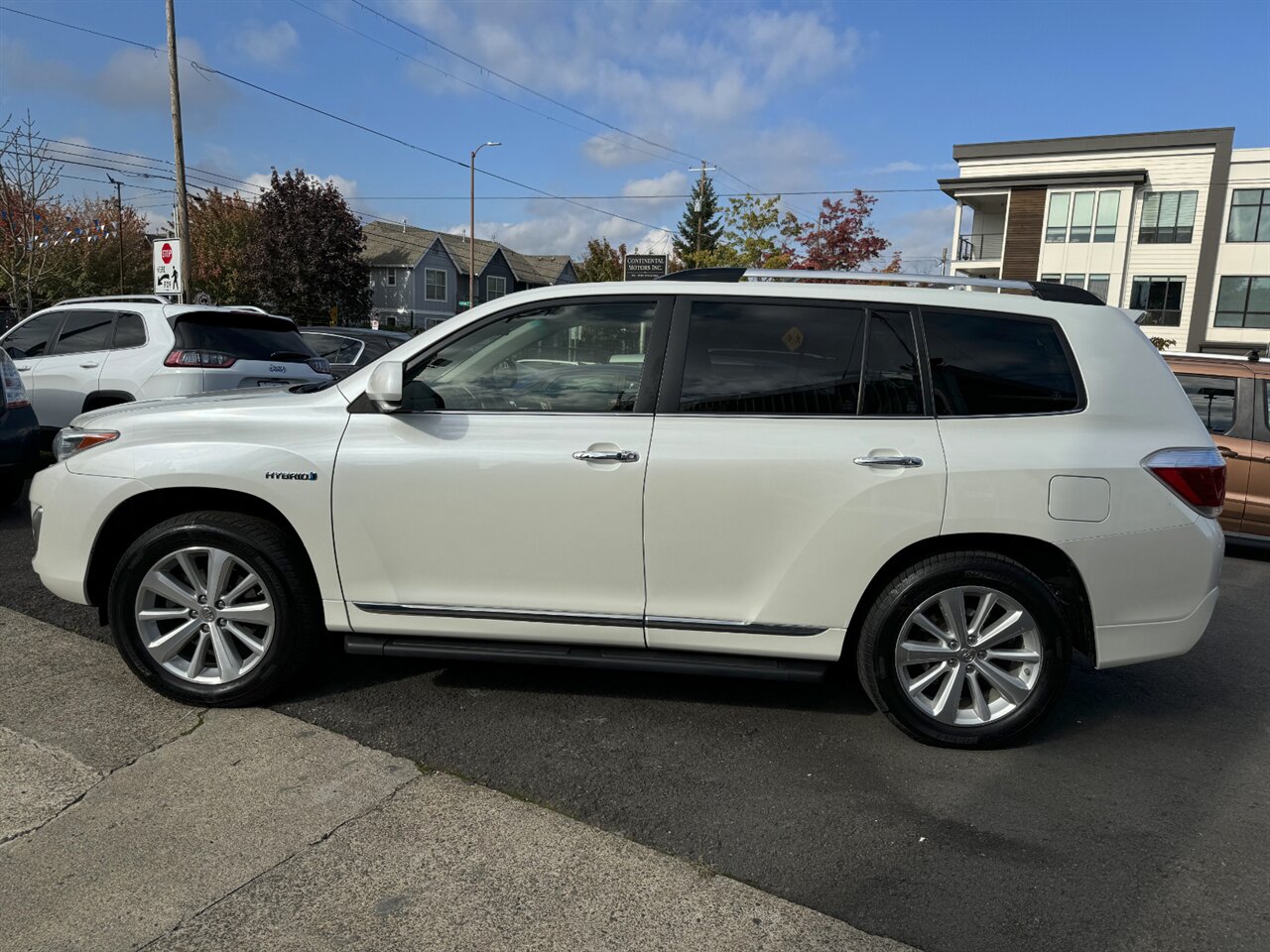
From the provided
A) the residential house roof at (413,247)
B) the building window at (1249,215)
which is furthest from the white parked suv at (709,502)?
the residential house roof at (413,247)

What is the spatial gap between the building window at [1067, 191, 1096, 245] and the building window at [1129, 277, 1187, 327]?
2.70 metres

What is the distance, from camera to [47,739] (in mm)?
3439

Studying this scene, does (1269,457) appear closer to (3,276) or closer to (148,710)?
(148,710)

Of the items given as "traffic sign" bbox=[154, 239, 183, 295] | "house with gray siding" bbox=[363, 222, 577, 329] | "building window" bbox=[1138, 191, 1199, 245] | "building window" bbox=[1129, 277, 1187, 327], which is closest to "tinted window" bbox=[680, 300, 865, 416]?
"traffic sign" bbox=[154, 239, 183, 295]

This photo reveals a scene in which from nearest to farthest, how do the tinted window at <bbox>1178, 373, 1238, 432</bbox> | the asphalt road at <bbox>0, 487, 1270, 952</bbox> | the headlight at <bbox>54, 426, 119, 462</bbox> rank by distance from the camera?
the asphalt road at <bbox>0, 487, 1270, 952</bbox> < the headlight at <bbox>54, 426, 119, 462</bbox> < the tinted window at <bbox>1178, 373, 1238, 432</bbox>

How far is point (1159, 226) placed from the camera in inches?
1359

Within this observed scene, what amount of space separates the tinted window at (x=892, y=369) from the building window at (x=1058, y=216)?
1424 inches

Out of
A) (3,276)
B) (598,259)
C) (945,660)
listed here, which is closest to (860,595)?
(945,660)

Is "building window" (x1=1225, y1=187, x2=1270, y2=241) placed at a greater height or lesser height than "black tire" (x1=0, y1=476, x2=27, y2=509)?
greater

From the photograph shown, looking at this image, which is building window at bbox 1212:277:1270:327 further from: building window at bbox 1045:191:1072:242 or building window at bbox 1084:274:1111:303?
building window at bbox 1045:191:1072:242

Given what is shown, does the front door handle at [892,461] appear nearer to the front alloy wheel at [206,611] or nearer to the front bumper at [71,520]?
the front alloy wheel at [206,611]

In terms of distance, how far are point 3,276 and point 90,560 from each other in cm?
2588

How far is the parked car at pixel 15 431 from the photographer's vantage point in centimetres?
677

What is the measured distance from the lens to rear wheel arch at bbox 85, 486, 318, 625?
3.73m
